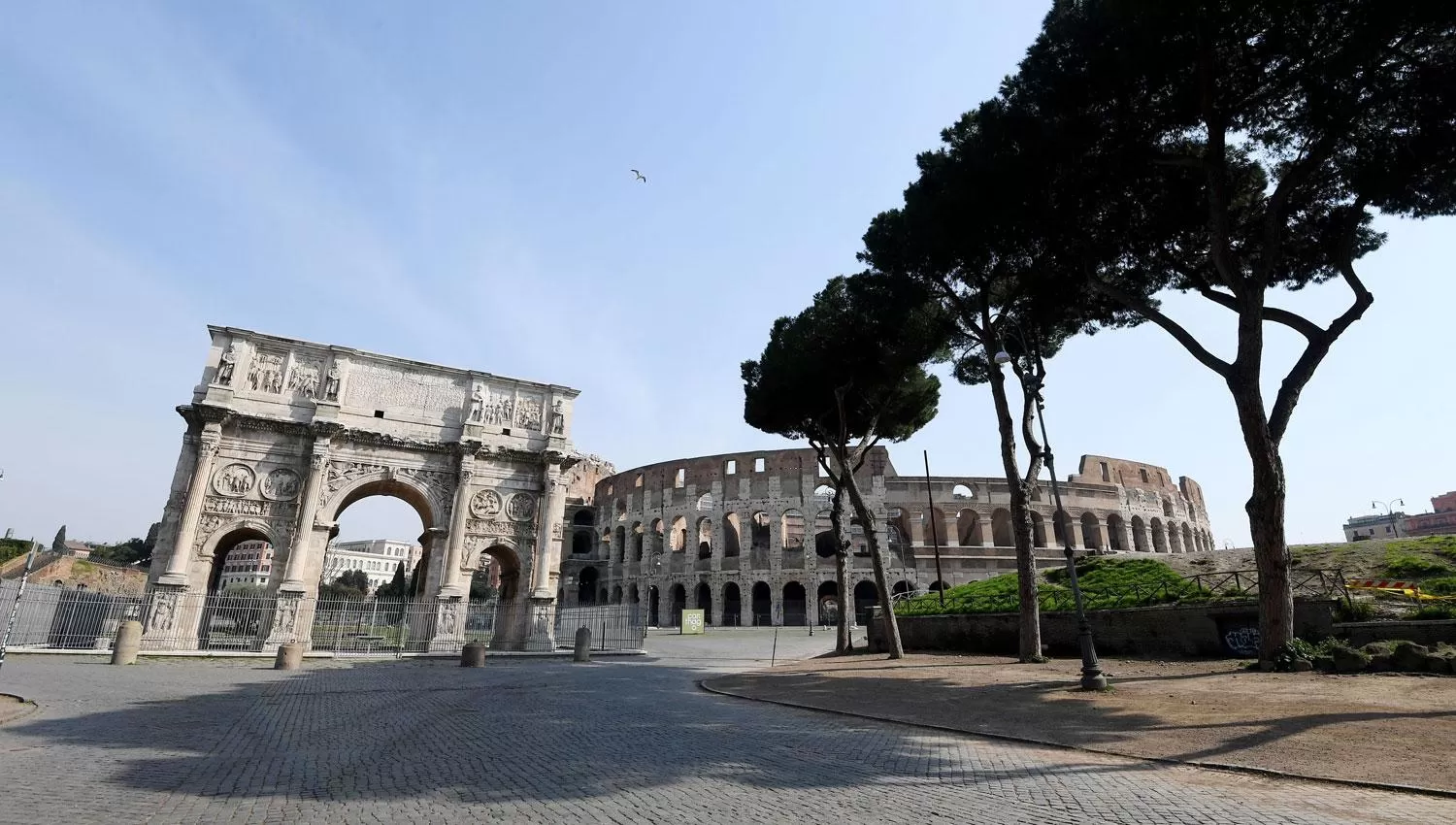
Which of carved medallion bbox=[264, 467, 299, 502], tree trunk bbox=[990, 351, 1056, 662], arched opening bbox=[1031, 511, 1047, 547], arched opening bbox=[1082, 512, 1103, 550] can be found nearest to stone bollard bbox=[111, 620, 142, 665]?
carved medallion bbox=[264, 467, 299, 502]

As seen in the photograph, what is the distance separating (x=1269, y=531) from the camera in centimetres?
1016

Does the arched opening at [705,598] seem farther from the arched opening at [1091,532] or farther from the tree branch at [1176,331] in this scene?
the tree branch at [1176,331]

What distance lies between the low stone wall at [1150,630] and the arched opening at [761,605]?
2282 centimetres

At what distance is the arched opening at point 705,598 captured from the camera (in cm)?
4112

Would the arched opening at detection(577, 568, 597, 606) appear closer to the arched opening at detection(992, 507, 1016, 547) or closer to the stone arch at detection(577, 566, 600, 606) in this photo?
the stone arch at detection(577, 566, 600, 606)

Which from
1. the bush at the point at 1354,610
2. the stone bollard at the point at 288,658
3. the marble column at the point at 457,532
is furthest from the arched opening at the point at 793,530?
the bush at the point at 1354,610

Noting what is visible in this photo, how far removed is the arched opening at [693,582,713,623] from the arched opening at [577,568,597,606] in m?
11.5

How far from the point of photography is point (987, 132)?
13.0m

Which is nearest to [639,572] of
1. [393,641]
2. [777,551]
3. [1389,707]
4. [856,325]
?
[777,551]

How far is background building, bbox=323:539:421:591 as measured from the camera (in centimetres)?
10462

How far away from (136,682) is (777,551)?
3159 cm

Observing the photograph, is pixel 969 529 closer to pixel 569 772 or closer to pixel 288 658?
pixel 288 658

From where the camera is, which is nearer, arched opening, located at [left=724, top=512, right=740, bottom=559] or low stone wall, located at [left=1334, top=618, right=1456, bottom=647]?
low stone wall, located at [left=1334, top=618, right=1456, bottom=647]

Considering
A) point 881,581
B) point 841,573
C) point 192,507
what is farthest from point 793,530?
point 192,507
